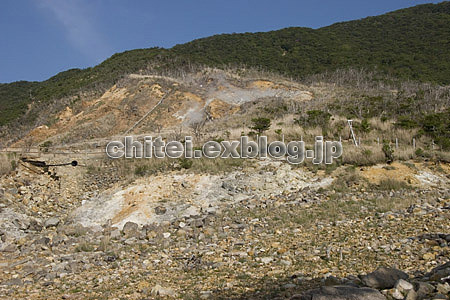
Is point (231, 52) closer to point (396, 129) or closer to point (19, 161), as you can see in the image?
point (396, 129)

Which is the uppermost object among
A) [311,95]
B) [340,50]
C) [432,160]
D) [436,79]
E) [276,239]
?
[340,50]

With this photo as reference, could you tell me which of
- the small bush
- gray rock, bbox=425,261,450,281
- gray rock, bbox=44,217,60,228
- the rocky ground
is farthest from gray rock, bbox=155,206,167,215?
gray rock, bbox=425,261,450,281

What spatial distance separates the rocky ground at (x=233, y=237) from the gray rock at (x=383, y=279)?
2cm

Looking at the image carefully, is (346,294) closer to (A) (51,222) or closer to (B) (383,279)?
(B) (383,279)

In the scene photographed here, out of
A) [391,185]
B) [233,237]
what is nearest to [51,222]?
[233,237]

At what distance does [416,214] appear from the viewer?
21.7ft

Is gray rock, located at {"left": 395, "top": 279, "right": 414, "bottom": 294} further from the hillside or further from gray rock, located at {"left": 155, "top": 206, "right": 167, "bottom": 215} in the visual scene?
the hillside

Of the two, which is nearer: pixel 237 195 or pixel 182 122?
pixel 237 195

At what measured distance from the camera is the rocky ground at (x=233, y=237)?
4391 mm

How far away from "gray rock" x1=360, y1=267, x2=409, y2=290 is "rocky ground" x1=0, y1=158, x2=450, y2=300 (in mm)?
15

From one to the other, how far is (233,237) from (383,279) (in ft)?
12.1

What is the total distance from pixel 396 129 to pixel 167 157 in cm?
1118

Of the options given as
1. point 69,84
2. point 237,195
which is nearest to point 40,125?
point 69,84

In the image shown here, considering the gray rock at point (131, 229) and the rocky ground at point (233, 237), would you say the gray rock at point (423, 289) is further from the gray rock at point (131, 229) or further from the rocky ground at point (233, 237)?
the gray rock at point (131, 229)
